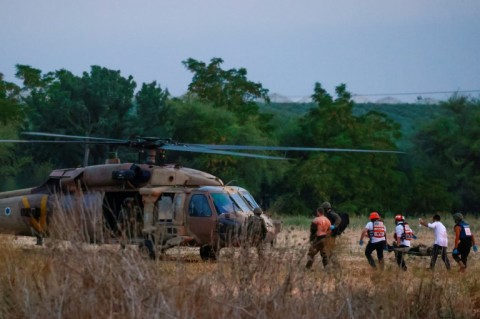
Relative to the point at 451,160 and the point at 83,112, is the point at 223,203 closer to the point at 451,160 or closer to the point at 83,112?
the point at 83,112

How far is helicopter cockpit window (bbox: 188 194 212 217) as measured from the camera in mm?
21297

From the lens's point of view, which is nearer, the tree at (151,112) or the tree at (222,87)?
the tree at (151,112)

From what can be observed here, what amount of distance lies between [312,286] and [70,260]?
2.92 metres

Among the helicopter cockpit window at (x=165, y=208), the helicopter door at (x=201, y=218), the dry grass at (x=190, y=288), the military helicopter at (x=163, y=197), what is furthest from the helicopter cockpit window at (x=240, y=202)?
the dry grass at (x=190, y=288)

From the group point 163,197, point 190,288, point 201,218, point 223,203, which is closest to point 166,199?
point 163,197

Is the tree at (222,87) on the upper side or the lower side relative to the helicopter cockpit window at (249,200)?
upper

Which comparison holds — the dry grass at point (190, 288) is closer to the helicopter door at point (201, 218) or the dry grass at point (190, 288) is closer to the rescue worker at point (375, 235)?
the rescue worker at point (375, 235)

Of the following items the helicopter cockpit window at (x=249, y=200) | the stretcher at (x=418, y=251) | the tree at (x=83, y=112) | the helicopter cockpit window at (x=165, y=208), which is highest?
the tree at (x=83, y=112)

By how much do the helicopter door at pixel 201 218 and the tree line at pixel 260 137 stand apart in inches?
1285

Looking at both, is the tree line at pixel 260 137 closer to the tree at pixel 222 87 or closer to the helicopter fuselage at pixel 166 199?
the tree at pixel 222 87

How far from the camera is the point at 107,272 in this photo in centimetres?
1197

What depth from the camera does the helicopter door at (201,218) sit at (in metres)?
21.2

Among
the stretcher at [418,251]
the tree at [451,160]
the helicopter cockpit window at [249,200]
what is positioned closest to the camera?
the stretcher at [418,251]

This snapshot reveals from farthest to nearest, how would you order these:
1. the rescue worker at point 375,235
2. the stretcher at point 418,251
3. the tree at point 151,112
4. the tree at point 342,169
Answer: the tree at point 342,169 < the tree at point 151,112 < the rescue worker at point 375,235 < the stretcher at point 418,251
